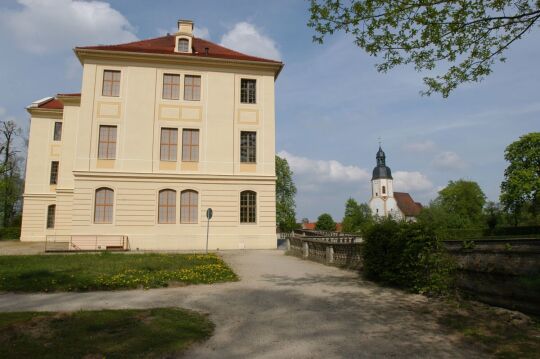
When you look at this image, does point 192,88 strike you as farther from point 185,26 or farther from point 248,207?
point 248,207

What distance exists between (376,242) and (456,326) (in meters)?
5.07

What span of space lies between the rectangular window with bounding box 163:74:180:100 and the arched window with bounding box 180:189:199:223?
20.6ft

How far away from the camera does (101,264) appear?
49.4 ft

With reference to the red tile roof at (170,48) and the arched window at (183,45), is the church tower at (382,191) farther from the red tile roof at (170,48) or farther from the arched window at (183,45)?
the arched window at (183,45)

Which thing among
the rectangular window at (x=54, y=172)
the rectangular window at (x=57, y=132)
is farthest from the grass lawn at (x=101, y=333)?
the rectangular window at (x=57, y=132)

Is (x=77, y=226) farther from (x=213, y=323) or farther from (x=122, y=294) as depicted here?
(x=213, y=323)

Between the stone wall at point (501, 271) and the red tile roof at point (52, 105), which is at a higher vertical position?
the red tile roof at point (52, 105)

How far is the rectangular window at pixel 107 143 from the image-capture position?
1023 inches

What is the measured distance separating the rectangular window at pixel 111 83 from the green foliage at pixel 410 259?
A: 20.6 m

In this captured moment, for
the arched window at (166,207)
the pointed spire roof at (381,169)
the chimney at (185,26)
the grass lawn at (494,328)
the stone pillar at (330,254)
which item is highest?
the pointed spire roof at (381,169)

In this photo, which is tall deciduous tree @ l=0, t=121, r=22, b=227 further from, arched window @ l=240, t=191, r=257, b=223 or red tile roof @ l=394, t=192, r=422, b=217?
red tile roof @ l=394, t=192, r=422, b=217

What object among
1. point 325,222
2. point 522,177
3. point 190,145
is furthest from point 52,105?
point 522,177

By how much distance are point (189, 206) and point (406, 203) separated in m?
96.6

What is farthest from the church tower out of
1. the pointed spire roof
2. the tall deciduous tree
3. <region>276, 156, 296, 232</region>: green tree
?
the tall deciduous tree
